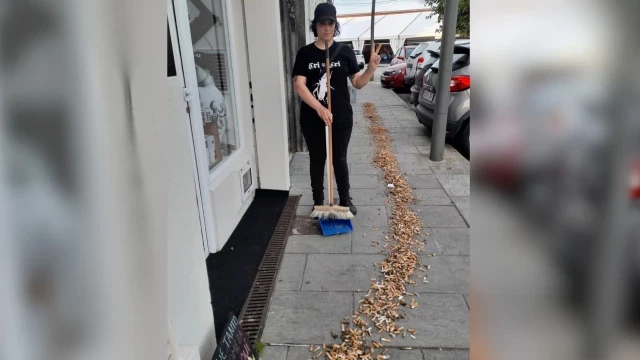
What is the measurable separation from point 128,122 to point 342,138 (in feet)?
10.1

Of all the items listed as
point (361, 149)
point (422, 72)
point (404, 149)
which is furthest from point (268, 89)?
point (422, 72)

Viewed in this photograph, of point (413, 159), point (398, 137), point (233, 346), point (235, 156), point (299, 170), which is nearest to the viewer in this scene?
point (233, 346)

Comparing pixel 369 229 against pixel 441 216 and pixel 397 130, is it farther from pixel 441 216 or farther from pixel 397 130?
pixel 397 130

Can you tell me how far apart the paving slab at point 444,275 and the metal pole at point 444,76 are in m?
3.16

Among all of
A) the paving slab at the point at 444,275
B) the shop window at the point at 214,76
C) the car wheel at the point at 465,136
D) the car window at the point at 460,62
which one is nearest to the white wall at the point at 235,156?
the shop window at the point at 214,76

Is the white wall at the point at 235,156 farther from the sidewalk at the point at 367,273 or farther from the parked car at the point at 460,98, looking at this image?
the parked car at the point at 460,98

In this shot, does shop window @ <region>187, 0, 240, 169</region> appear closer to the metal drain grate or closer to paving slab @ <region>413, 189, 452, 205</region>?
the metal drain grate

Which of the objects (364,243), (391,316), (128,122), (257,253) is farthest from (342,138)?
(128,122)

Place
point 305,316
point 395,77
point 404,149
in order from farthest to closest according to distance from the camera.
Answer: point 395,77 → point 404,149 → point 305,316

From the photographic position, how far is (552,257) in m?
0.73

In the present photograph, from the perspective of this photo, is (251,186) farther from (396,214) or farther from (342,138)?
(396,214)

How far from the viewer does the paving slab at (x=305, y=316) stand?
2514mm

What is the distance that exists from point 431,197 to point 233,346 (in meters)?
3.39

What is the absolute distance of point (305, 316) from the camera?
→ 2.71 metres
